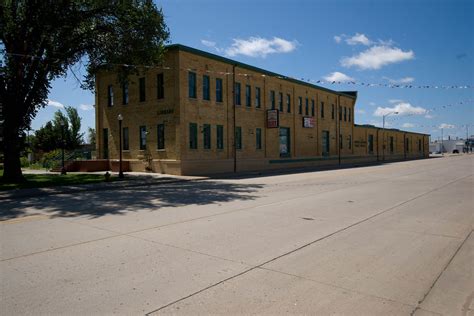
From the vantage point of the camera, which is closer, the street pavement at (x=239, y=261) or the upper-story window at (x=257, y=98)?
the street pavement at (x=239, y=261)

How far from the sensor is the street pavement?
4.47m

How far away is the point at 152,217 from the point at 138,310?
601cm

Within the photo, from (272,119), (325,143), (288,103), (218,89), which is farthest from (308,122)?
(218,89)

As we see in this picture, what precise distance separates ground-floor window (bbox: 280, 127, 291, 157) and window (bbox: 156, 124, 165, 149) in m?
14.9

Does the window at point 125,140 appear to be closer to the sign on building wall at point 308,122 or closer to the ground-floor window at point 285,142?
the ground-floor window at point 285,142

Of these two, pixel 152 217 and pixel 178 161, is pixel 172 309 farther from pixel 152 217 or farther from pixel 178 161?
pixel 178 161

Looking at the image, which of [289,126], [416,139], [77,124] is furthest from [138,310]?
[416,139]

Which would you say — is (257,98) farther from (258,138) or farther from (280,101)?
(280,101)

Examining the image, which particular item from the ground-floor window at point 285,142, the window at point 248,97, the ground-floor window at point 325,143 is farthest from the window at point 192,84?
the ground-floor window at point 325,143

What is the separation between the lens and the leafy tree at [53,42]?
787 inches

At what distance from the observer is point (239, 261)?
6.03 metres

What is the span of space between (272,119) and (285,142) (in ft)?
19.3

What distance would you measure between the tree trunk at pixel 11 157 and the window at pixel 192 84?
477 inches

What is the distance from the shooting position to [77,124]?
61.3m
